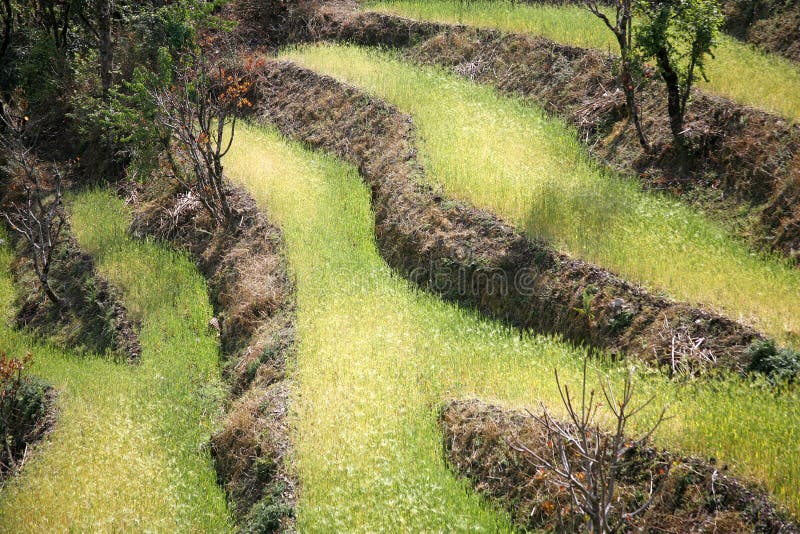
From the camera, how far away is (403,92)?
59.1 feet

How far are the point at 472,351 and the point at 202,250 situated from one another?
307 inches

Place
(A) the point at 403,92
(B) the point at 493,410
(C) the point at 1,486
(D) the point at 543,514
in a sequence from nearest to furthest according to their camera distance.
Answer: (D) the point at 543,514 → (B) the point at 493,410 → (C) the point at 1,486 → (A) the point at 403,92

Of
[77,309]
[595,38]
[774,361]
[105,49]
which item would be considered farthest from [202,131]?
[774,361]

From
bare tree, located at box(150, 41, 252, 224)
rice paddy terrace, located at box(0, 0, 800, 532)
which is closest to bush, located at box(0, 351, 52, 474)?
rice paddy terrace, located at box(0, 0, 800, 532)

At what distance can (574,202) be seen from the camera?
40.9ft

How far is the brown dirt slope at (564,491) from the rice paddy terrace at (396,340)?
2.8 inches

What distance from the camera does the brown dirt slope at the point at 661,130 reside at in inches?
452

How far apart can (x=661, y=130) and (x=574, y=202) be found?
3.03 metres

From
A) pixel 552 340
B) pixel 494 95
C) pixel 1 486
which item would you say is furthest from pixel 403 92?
pixel 1 486

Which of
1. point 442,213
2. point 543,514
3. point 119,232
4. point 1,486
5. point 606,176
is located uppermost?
point 606,176

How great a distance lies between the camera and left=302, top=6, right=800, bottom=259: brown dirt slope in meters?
11.5

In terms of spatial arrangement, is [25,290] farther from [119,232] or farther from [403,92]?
[403,92]

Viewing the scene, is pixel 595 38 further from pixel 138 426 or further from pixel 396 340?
pixel 138 426

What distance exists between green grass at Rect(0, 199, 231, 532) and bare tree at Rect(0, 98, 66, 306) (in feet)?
4.21
